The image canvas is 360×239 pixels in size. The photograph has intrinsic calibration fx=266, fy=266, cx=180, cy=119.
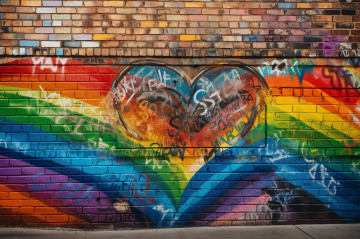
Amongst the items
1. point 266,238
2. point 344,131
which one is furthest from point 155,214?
point 344,131

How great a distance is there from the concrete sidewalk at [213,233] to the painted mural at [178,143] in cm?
12

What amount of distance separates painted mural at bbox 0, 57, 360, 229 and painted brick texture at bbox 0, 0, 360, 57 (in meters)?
0.22

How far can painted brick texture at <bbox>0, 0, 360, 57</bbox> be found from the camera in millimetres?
3820

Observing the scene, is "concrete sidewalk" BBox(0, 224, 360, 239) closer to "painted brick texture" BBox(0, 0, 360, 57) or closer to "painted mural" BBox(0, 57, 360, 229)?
"painted mural" BBox(0, 57, 360, 229)

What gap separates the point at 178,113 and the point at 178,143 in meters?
0.44

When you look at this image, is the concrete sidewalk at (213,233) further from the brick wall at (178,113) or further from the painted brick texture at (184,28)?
the painted brick texture at (184,28)

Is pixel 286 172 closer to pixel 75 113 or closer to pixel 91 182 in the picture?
pixel 91 182

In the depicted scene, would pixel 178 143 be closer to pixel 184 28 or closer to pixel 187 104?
pixel 187 104

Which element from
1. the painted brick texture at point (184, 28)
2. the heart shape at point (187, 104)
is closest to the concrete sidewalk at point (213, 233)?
the heart shape at point (187, 104)

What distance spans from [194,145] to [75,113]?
1.79m

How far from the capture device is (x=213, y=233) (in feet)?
12.1

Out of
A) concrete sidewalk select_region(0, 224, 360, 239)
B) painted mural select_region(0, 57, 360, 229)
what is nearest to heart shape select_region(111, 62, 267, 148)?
painted mural select_region(0, 57, 360, 229)

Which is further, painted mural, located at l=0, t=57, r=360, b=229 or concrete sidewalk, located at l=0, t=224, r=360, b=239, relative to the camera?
painted mural, located at l=0, t=57, r=360, b=229

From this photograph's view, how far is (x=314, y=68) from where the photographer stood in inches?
158
